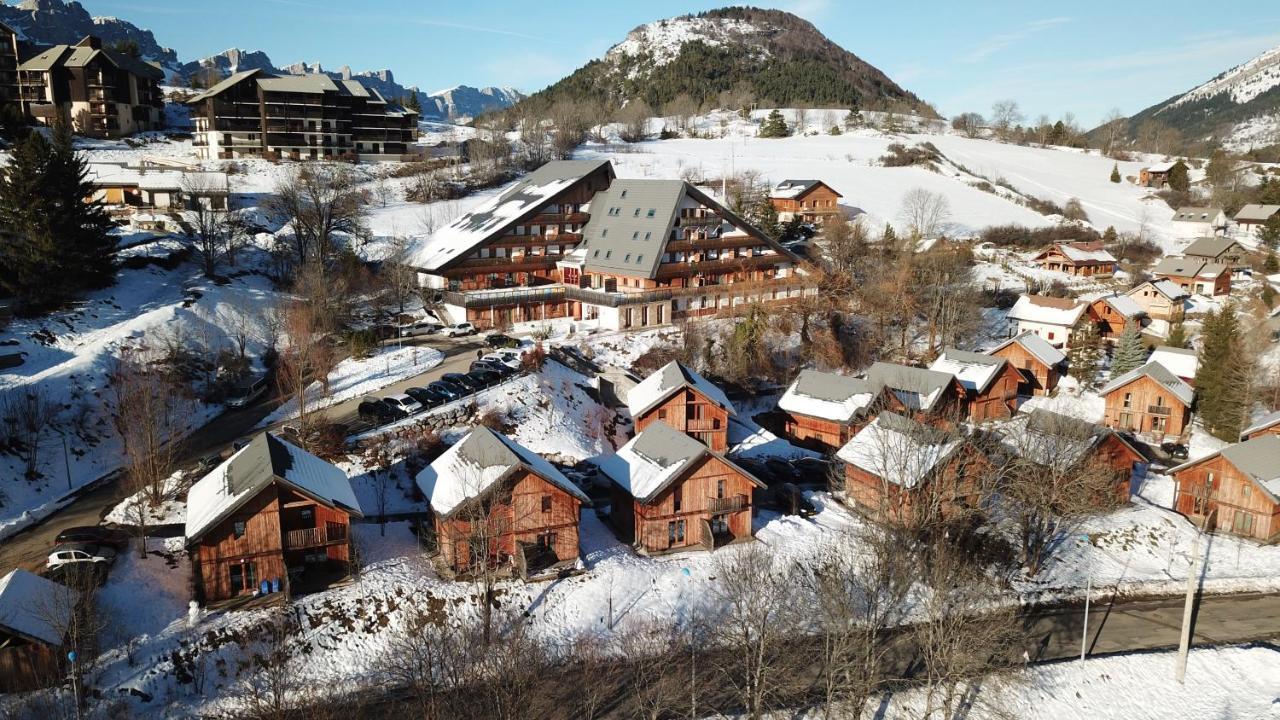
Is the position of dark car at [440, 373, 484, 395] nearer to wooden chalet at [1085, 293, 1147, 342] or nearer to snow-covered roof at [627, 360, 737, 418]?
snow-covered roof at [627, 360, 737, 418]

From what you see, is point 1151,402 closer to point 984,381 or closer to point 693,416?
point 984,381

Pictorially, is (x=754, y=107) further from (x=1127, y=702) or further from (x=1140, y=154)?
(x=1127, y=702)

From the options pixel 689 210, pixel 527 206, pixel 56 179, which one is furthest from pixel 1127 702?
pixel 56 179

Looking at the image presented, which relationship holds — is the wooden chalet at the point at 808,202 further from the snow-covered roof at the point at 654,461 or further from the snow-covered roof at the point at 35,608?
the snow-covered roof at the point at 35,608

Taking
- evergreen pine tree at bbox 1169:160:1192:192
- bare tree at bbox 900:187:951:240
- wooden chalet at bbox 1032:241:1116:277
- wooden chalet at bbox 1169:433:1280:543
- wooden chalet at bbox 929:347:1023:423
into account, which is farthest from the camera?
evergreen pine tree at bbox 1169:160:1192:192

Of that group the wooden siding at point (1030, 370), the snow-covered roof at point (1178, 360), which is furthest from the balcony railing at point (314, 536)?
the snow-covered roof at point (1178, 360)

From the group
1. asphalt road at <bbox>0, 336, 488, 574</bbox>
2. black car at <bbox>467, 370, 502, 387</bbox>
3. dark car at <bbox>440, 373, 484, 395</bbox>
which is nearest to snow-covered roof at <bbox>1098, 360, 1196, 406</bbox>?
black car at <bbox>467, 370, 502, 387</bbox>

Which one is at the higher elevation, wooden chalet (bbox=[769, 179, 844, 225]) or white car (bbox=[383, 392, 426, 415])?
wooden chalet (bbox=[769, 179, 844, 225])
